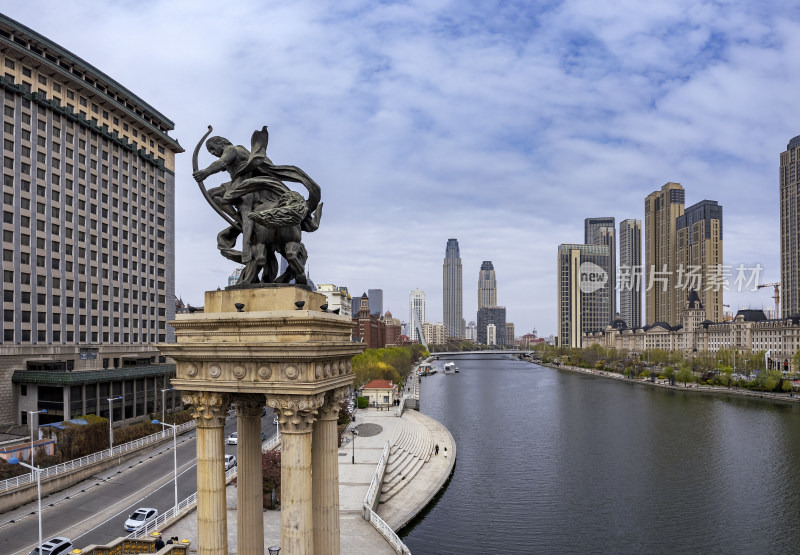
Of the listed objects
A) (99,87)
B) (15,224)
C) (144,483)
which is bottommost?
(144,483)

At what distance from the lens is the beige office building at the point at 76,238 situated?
187 feet

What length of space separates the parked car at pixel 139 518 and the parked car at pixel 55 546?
10.9ft

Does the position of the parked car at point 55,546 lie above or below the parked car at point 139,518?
above

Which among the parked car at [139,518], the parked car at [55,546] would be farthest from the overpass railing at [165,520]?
the parked car at [55,546]

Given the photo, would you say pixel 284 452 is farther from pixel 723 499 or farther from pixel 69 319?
pixel 69 319

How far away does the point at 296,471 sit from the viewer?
34.7 feet

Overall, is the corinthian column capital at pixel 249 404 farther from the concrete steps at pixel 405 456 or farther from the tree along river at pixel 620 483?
the concrete steps at pixel 405 456

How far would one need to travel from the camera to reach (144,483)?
42.6 m

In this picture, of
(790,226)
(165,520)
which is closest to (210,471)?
(165,520)

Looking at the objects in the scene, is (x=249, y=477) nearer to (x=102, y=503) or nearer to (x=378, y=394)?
(x=102, y=503)

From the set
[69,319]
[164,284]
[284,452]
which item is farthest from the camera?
[164,284]

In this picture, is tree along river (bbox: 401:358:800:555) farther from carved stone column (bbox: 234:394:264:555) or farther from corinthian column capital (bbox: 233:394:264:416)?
corinthian column capital (bbox: 233:394:264:416)

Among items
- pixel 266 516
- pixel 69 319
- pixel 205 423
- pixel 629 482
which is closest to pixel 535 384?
pixel 629 482

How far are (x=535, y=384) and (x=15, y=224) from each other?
399 ft
